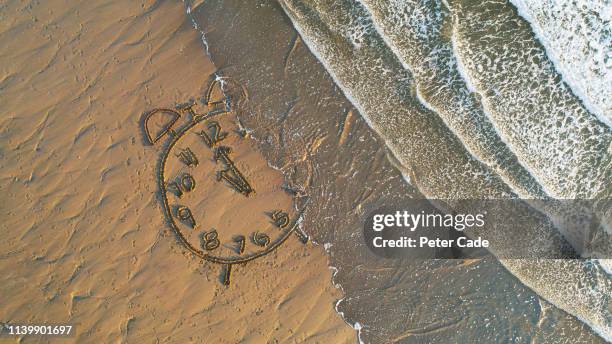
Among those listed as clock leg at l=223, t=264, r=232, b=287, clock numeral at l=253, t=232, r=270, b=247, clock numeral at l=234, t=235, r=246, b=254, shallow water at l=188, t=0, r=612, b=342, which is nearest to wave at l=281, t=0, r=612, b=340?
shallow water at l=188, t=0, r=612, b=342

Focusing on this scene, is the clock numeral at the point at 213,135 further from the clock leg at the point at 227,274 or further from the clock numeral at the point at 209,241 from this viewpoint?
the clock leg at the point at 227,274

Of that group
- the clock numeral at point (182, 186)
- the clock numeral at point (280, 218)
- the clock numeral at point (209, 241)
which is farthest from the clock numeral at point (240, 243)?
the clock numeral at point (182, 186)

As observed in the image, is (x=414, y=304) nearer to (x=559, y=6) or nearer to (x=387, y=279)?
(x=387, y=279)

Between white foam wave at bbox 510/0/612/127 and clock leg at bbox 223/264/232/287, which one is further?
white foam wave at bbox 510/0/612/127

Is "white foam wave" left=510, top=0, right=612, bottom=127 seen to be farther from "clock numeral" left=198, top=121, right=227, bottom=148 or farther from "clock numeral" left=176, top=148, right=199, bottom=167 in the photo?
"clock numeral" left=176, top=148, right=199, bottom=167

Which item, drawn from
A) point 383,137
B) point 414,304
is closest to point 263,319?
Answer: point 414,304

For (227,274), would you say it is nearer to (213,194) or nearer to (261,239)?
(261,239)
